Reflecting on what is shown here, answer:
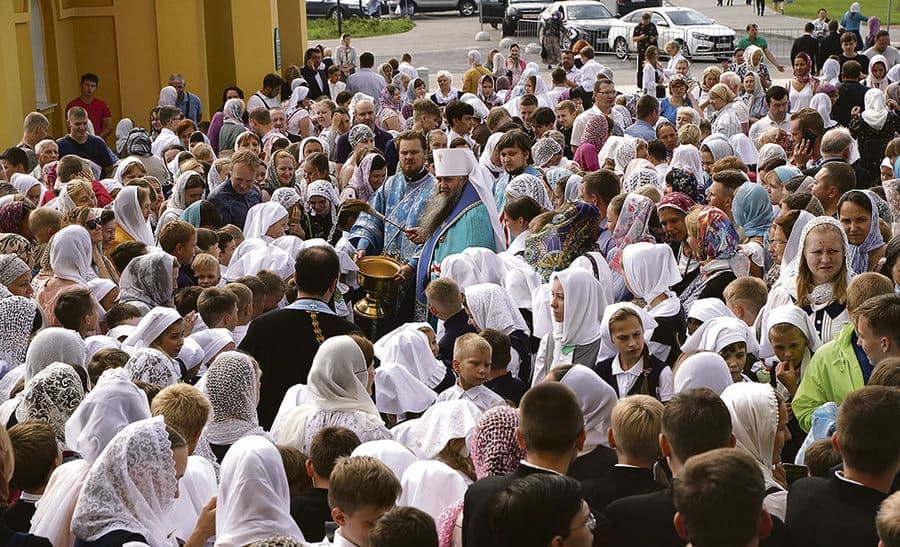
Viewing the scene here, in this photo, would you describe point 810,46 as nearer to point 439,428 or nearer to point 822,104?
point 822,104

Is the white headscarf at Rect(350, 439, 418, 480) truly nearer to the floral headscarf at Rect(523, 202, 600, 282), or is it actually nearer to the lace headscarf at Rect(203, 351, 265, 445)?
the lace headscarf at Rect(203, 351, 265, 445)

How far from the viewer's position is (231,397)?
5.64m

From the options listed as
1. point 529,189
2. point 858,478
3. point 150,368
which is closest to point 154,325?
point 150,368

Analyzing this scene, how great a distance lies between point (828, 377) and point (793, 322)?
70 cm

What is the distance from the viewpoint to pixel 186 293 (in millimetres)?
7762

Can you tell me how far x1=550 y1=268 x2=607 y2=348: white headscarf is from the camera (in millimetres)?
7012

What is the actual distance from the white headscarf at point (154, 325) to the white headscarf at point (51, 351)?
2.24 ft

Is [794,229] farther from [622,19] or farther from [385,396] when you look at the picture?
[622,19]

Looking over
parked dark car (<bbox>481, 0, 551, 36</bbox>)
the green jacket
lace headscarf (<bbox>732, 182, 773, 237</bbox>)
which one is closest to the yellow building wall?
lace headscarf (<bbox>732, 182, 773, 237</bbox>)

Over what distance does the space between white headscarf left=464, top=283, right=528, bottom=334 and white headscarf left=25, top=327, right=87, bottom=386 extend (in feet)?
7.85

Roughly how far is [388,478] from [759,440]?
164cm

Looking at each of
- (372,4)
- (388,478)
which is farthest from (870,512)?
(372,4)

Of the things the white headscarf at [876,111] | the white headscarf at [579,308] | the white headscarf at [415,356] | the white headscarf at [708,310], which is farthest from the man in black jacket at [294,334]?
the white headscarf at [876,111]

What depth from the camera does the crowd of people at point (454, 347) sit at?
440 cm
